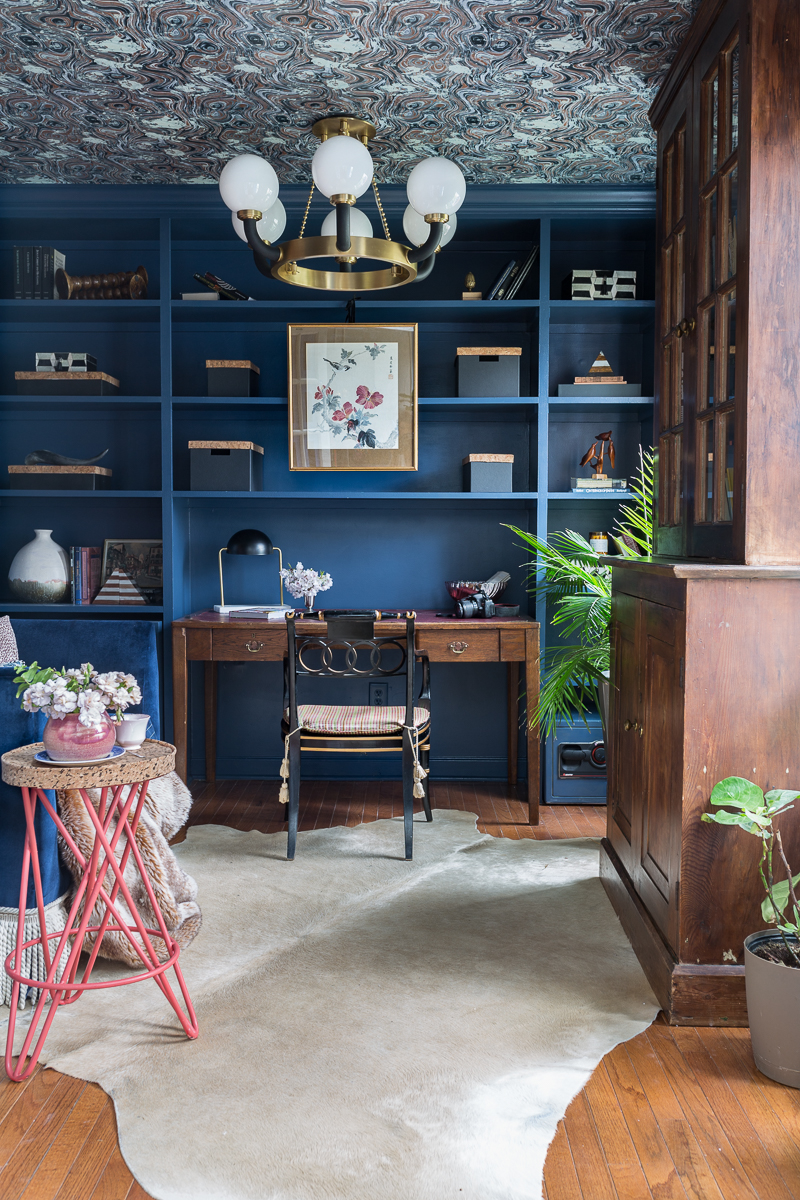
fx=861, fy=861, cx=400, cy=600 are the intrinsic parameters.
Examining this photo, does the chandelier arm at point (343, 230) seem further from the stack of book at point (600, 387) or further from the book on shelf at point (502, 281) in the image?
the stack of book at point (600, 387)

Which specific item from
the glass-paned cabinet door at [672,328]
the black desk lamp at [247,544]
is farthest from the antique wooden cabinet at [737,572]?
the black desk lamp at [247,544]

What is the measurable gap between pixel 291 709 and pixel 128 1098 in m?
1.54

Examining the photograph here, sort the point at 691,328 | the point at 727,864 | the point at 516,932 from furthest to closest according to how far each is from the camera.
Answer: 1. the point at 516,932
2. the point at 691,328
3. the point at 727,864

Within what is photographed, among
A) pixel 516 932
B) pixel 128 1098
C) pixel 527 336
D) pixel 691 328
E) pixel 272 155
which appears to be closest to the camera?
pixel 128 1098

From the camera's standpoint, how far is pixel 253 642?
3633 millimetres

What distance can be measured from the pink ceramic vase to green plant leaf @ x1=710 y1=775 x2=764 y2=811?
136 cm

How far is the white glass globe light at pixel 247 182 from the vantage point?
2400 mm

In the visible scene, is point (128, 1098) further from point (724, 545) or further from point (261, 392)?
point (261, 392)

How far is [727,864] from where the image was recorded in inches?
77.2

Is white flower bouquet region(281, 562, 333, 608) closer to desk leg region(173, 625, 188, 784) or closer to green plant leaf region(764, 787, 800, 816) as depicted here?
desk leg region(173, 625, 188, 784)

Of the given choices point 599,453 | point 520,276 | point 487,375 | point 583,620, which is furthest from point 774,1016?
point 520,276

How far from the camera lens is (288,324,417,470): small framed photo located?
3863mm

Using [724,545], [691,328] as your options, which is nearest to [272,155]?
[691,328]

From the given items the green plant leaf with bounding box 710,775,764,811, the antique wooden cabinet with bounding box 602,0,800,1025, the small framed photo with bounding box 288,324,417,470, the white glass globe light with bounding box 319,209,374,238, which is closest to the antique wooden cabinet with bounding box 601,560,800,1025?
the antique wooden cabinet with bounding box 602,0,800,1025
